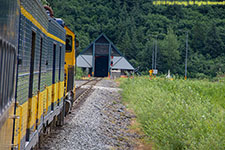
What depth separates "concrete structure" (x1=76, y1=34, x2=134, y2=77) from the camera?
63.4m

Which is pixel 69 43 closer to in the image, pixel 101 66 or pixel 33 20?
pixel 33 20

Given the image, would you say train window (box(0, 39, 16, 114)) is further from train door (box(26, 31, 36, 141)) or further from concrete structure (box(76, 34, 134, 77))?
concrete structure (box(76, 34, 134, 77))

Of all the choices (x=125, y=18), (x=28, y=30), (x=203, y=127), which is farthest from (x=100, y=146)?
(x=125, y=18)

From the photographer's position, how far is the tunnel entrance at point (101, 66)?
65.4 meters

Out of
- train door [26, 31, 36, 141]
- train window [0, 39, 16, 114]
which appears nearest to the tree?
train door [26, 31, 36, 141]

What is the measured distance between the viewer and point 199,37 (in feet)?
282

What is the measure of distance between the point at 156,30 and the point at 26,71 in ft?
323

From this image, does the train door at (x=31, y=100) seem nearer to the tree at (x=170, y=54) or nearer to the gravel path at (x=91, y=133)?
the gravel path at (x=91, y=133)

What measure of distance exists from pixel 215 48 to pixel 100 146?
7831cm

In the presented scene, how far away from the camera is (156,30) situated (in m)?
101

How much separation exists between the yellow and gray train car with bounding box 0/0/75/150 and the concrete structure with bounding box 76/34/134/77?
53896 millimetres

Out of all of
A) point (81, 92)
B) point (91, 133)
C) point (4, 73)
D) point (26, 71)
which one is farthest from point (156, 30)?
point (4, 73)

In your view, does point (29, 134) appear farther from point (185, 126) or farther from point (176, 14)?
point (176, 14)

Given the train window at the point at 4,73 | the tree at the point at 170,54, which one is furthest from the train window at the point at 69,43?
the tree at the point at 170,54
